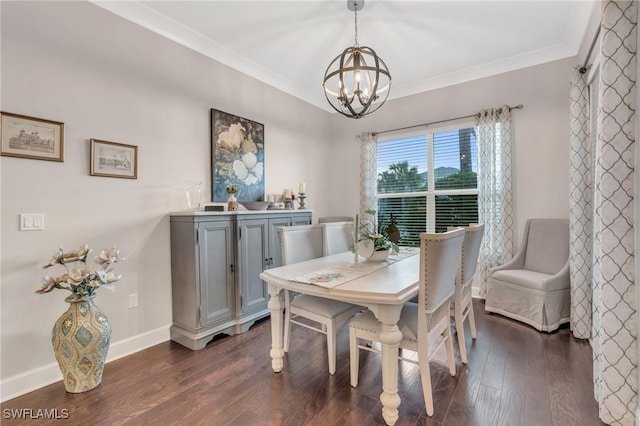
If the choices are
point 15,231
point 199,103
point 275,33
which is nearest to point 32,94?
point 15,231

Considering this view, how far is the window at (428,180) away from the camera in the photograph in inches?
151

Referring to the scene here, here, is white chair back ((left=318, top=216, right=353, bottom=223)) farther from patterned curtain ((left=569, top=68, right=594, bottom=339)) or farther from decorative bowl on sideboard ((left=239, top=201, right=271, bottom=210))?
patterned curtain ((left=569, top=68, right=594, bottom=339))

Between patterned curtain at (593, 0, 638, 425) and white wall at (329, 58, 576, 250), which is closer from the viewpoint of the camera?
patterned curtain at (593, 0, 638, 425)

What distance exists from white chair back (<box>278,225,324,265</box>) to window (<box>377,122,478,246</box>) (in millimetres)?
1373

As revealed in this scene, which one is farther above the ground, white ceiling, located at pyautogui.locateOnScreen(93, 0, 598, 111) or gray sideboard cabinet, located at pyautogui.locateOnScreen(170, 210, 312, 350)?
white ceiling, located at pyautogui.locateOnScreen(93, 0, 598, 111)

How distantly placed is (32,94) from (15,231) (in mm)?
899

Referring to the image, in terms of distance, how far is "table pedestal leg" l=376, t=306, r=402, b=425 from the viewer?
5.16 feet

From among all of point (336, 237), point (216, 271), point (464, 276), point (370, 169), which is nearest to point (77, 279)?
point (216, 271)

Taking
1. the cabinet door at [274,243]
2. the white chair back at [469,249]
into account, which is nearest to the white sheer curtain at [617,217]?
the white chair back at [469,249]

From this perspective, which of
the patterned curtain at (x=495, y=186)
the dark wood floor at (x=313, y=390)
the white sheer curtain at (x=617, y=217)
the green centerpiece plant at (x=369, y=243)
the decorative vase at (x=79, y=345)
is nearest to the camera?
the white sheer curtain at (x=617, y=217)

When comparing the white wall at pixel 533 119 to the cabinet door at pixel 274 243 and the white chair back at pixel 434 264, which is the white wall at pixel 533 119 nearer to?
the white chair back at pixel 434 264

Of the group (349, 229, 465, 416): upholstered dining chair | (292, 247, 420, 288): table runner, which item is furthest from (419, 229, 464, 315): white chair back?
(292, 247, 420, 288): table runner

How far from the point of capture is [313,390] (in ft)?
6.28

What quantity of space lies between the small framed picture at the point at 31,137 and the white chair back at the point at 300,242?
1.64 metres
